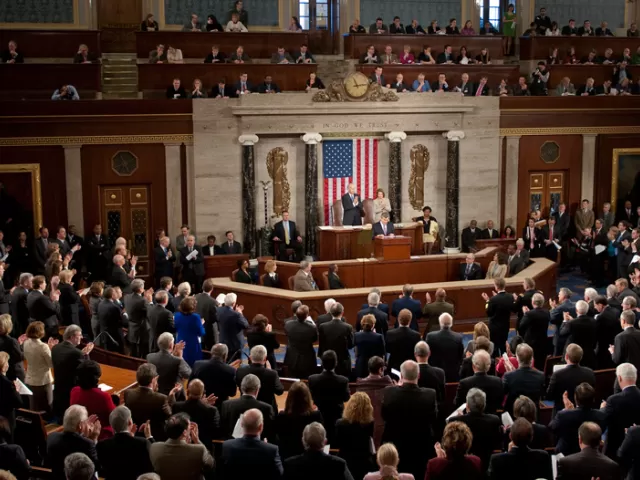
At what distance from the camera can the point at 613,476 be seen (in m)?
6.59

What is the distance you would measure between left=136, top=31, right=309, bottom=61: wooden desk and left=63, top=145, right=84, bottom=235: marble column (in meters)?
3.43

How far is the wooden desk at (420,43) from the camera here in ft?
71.4

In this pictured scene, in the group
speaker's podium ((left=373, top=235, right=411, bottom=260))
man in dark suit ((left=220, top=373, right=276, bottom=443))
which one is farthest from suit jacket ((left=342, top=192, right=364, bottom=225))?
man in dark suit ((left=220, top=373, right=276, bottom=443))

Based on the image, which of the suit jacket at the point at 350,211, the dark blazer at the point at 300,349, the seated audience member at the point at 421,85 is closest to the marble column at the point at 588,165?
the seated audience member at the point at 421,85

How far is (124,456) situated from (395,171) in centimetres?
1420

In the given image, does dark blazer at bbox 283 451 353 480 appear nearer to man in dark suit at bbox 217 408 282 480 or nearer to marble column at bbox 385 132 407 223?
man in dark suit at bbox 217 408 282 480

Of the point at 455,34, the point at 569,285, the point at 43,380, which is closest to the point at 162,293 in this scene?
the point at 43,380

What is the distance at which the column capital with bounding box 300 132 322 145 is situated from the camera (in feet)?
63.7

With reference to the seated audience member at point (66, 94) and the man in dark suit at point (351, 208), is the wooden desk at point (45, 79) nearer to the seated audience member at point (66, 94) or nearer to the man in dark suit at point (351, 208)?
the seated audience member at point (66, 94)

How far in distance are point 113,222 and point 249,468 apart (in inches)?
510

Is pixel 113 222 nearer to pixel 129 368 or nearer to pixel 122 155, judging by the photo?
pixel 122 155

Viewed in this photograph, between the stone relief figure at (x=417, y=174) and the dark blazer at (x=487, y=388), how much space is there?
41.6ft

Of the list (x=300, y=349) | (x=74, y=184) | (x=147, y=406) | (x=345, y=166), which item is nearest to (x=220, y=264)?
(x=74, y=184)

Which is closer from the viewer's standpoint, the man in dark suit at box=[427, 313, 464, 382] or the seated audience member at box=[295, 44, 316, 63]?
the man in dark suit at box=[427, 313, 464, 382]
